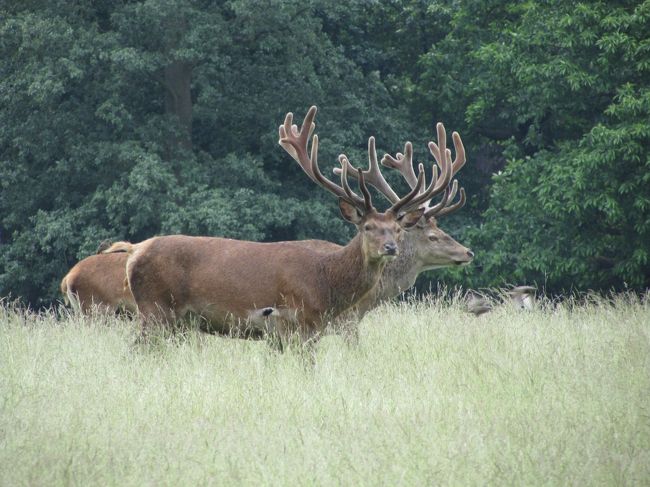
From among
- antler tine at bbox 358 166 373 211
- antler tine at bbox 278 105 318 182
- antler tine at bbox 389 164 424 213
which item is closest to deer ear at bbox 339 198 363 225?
antler tine at bbox 358 166 373 211

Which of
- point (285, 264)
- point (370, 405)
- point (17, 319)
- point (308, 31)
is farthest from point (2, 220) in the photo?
point (370, 405)

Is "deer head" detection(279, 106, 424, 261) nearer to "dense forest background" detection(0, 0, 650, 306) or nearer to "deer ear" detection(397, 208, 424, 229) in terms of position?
"deer ear" detection(397, 208, 424, 229)

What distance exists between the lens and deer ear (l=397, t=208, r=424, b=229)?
888cm

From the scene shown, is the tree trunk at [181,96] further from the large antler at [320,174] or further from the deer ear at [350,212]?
the deer ear at [350,212]

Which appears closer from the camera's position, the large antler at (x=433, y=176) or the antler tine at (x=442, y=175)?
the antler tine at (x=442, y=175)

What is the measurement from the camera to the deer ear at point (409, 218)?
888 centimetres

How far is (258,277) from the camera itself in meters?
8.24

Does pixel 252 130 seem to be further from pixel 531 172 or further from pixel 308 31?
pixel 531 172

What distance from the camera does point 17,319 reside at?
9.85 metres

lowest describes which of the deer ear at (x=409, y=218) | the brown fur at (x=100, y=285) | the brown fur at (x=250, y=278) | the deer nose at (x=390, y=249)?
the brown fur at (x=100, y=285)

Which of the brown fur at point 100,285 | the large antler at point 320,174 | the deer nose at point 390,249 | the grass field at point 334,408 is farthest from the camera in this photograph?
the brown fur at point 100,285

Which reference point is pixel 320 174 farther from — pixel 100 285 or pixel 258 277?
pixel 100 285

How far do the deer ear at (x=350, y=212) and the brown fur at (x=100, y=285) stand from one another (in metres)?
3.28

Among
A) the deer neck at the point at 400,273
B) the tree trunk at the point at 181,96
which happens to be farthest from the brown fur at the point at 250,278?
the tree trunk at the point at 181,96
